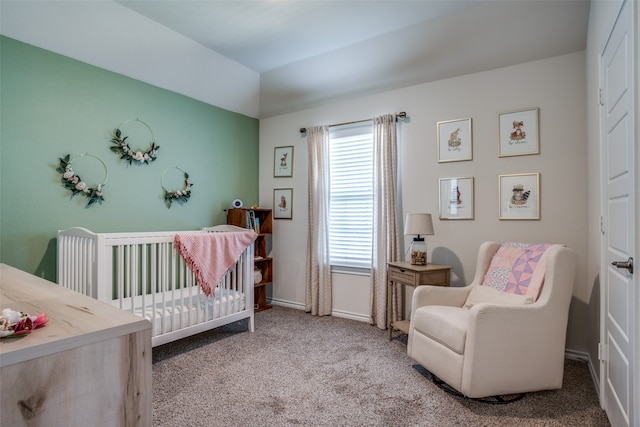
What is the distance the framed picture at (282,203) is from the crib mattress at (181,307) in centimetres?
127

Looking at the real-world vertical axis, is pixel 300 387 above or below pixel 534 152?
below

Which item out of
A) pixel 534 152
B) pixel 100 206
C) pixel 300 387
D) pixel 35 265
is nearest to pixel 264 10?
pixel 100 206

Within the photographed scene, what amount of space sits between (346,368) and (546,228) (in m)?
1.86

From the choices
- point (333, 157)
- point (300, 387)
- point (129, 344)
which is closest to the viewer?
point (129, 344)

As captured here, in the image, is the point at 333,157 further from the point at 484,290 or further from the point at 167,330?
the point at 167,330

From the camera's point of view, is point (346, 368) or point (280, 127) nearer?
point (346, 368)

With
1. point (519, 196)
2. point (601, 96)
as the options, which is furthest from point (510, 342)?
point (601, 96)

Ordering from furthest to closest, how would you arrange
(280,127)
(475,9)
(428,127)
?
(280,127), (428,127), (475,9)

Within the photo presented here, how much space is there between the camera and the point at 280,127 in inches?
164

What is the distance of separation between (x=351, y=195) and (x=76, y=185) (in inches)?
95.8

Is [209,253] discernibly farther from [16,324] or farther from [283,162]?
[16,324]

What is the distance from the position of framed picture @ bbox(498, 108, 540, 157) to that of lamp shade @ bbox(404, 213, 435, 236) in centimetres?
80

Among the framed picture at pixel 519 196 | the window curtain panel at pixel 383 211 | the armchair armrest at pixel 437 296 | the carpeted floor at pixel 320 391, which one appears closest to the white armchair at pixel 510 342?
the carpeted floor at pixel 320 391

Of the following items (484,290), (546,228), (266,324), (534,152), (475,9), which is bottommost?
(266,324)
